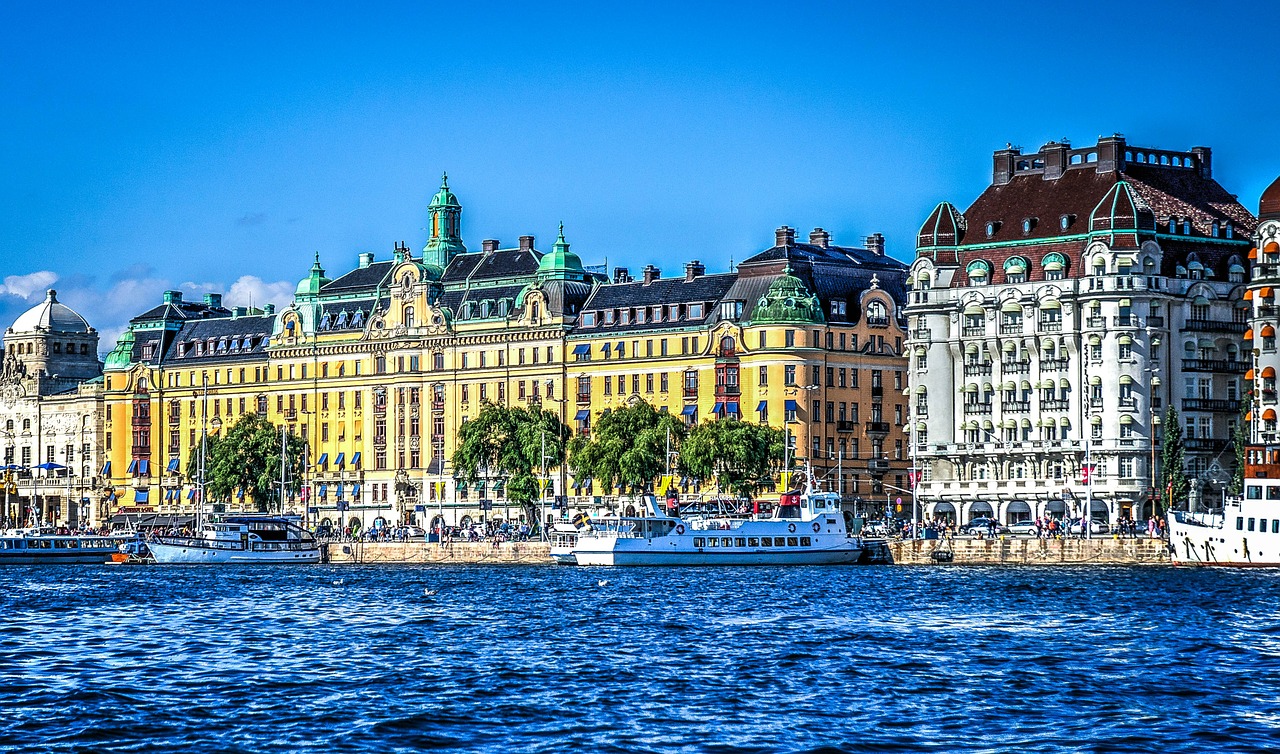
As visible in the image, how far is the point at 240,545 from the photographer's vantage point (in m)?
185

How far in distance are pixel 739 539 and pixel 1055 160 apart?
44451 mm

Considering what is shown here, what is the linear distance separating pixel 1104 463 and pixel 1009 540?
22622 millimetres

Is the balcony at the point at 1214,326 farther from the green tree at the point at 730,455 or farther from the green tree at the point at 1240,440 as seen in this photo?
the green tree at the point at 730,455

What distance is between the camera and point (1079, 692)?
253 feet

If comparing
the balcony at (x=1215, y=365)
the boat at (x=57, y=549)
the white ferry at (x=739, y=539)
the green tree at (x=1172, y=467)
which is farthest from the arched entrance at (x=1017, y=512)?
the boat at (x=57, y=549)

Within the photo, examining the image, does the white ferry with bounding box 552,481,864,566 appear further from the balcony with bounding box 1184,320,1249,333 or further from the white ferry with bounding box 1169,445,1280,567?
the balcony with bounding box 1184,320,1249,333

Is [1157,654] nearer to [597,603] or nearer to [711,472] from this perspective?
[597,603]

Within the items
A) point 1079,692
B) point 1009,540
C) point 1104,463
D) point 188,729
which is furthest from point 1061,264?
point 188,729

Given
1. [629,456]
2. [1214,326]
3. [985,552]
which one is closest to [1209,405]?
[1214,326]

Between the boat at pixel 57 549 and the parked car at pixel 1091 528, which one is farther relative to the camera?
the boat at pixel 57 549

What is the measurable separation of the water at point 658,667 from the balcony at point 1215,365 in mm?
46878

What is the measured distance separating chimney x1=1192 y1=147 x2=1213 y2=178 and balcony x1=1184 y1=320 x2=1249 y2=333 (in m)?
14.3

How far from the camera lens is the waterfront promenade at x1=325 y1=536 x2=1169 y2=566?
153625 millimetres

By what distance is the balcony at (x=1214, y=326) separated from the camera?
181125 mm
